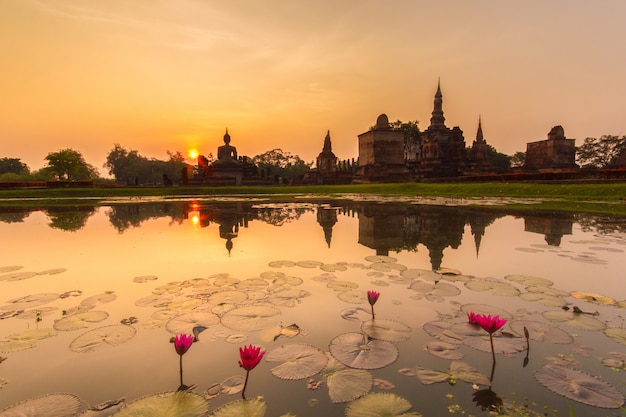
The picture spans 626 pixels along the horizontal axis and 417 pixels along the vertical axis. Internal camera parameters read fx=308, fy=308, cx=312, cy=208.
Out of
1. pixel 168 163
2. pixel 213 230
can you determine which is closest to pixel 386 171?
pixel 213 230

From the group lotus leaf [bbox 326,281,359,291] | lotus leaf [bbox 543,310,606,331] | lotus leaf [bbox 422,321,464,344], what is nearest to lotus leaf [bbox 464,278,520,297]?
lotus leaf [bbox 543,310,606,331]

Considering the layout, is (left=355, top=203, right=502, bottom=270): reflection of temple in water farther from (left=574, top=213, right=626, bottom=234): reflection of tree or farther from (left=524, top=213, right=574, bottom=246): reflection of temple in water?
(left=574, top=213, right=626, bottom=234): reflection of tree

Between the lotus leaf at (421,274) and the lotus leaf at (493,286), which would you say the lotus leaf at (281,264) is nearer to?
the lotus leaf at (421,274)

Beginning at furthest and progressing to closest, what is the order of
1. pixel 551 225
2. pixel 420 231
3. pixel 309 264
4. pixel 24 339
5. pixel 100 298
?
1. pixel 551 225
2. pixel 420 231
3. pixel 309 264
4. pixel 100 298
5. pixel 24 339

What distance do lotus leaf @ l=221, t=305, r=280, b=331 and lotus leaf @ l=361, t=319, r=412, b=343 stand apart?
0.91m

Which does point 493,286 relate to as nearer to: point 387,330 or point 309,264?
point 387,330

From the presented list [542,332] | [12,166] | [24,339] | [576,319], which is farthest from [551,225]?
[12,166]

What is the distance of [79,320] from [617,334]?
16.2 feet

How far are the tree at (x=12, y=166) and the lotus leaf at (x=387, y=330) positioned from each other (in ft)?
392

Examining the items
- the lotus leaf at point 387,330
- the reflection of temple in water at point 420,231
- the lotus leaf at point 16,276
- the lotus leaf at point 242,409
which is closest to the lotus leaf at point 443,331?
the lotus leaf at point 387,330

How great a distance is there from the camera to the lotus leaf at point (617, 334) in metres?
2.59

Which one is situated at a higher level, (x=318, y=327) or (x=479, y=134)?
(x=479, y=134)

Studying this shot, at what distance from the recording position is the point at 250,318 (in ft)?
10.1

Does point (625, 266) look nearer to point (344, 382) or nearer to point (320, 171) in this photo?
point (344, 382)
